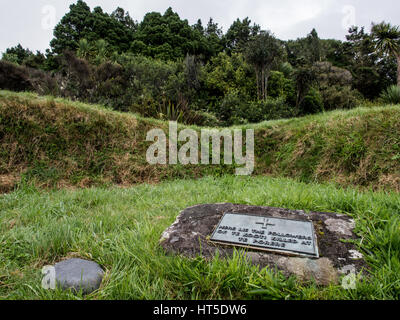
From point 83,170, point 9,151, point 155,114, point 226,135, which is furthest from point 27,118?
point 226,135

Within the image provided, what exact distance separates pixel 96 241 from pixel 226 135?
4250 millimetres

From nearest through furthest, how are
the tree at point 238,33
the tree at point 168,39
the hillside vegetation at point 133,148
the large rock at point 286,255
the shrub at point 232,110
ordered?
the large rock at point 286,255 < the hillside vegetation at point 133,148 < the shrub at point 232,110 < the tree at point 168,39 < the tree at point 238,33

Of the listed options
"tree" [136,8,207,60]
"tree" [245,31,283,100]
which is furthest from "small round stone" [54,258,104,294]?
"tree" [136,8,207,60]

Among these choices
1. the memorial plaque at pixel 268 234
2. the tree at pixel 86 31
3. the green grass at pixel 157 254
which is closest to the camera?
the green grass at pixel 157 254

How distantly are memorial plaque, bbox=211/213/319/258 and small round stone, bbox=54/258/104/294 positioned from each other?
806mm

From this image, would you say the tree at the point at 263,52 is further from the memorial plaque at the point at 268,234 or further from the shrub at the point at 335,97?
the memorial plaque at the point at 268,234

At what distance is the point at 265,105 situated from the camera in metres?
12.6

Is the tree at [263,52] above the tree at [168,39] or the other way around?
the other way around

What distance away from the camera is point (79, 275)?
4.57ft

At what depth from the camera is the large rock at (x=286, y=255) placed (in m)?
1.37

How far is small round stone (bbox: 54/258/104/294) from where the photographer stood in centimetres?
133

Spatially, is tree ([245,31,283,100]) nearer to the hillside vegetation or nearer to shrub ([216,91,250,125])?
shrub ([216,91,250,125])

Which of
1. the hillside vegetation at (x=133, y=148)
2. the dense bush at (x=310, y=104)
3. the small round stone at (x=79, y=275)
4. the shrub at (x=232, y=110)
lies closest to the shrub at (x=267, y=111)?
the shrub at (x=232, y=110)

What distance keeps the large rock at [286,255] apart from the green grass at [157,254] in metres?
0.08
